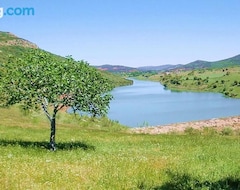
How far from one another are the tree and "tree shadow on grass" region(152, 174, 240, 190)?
10888 millimetres

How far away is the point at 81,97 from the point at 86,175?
1046 cm

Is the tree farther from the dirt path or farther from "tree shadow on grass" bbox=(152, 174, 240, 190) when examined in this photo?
the dirt path

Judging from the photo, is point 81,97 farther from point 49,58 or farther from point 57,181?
point 57,181

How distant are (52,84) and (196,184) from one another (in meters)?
12.7

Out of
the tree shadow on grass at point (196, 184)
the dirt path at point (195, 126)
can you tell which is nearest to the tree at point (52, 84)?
the tree shadow on grass at point (196, 184)

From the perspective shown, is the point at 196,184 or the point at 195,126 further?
the point at 195,126

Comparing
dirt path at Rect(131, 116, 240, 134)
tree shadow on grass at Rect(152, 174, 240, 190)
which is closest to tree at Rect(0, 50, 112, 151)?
tree shadow on grass at Rect(152, 174, 240, 190)

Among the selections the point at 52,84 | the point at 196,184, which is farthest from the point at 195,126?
the point at 196,184

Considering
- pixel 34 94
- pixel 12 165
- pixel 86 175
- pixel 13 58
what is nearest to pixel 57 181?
pixel 86 175

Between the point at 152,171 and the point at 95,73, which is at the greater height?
the point at 95,73

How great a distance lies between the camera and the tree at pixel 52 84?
74.8 ft

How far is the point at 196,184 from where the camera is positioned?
42.4 feet

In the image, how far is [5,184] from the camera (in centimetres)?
1129

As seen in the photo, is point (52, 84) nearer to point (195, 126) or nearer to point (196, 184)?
point (196, 184)
